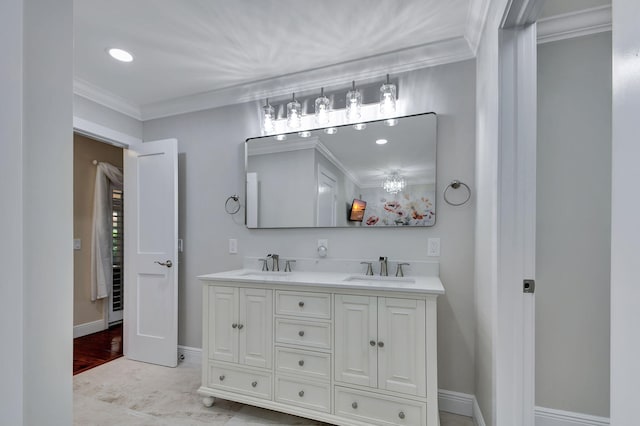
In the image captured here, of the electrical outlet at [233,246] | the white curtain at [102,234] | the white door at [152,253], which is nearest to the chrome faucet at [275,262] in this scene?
the electrical outlet at [233,246]

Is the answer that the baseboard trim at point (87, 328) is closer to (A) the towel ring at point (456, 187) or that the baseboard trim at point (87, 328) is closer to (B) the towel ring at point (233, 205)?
(B) the towel ring at point (233, 205)

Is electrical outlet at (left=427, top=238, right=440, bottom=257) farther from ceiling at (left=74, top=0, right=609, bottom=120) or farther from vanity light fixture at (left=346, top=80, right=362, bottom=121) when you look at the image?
ceiling at (left=74, top=0, right=609, bottom=120)

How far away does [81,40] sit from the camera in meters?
2.14

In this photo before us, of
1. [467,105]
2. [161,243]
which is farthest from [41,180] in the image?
[161,243]

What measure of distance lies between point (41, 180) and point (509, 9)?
174 centimetres

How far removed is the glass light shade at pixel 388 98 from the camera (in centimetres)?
228

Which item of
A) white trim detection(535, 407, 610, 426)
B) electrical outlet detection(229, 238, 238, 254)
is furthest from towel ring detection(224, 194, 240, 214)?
white trim detection(535, 407, 610, 426)

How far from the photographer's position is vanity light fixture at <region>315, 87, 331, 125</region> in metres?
2.49

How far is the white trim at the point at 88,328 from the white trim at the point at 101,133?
2272mm

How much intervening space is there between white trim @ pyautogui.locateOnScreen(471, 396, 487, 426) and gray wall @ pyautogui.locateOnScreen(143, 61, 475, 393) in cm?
11

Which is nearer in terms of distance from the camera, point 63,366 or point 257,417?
point 63,366

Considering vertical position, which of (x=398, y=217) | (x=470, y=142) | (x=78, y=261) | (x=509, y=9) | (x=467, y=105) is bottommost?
(x=78, y=261)

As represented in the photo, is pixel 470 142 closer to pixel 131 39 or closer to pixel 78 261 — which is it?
pixel 131 39

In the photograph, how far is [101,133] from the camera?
9.38 ft
